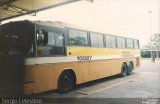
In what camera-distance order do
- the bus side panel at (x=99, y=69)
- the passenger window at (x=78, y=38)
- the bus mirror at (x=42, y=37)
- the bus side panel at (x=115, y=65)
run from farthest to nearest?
the bus side panel at (x=115, y=65), the bus side panel at (x=99, y=69), the passenger window at (x=78, y=38), the bus mirror at (x=42, y=37)

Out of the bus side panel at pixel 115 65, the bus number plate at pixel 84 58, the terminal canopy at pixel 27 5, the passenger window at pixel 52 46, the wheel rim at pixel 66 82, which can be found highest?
the terminal canopy at pixel 27 5

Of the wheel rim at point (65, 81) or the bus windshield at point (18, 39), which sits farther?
the wheel rim at point (65, 81)

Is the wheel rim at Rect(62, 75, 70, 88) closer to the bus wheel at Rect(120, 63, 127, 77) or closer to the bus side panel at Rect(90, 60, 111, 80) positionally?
the bus side panel at Rect(90, 60, 111, 80)

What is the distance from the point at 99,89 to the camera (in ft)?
36.8

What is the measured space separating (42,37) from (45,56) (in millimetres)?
725

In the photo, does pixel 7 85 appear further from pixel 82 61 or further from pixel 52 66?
pixel 82 61

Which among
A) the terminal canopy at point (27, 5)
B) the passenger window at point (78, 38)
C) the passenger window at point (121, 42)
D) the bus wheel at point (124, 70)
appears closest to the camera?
the passenger window at point (78, 38)

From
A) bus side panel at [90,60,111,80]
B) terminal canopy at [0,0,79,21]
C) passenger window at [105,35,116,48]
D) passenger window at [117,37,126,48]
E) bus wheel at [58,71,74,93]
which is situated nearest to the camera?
bus wheel at [58,71,74,93]

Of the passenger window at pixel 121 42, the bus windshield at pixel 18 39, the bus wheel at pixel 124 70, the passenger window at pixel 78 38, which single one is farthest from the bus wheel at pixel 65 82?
the bus wheel at pixel 124 70

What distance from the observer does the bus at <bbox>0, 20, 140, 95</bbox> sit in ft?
28.1

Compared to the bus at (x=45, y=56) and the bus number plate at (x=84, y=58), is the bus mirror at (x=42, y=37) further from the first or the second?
the bus number plate at (x=84, y=58)

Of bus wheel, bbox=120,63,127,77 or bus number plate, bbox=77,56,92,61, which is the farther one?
bus wheel, bbox=120,63,127,77

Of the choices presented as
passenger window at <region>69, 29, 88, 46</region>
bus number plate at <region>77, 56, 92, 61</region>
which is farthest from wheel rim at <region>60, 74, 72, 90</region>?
passenger window at <region>69, 29, 88, 46</region>

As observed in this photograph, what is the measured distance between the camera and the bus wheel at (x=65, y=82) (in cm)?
1011
